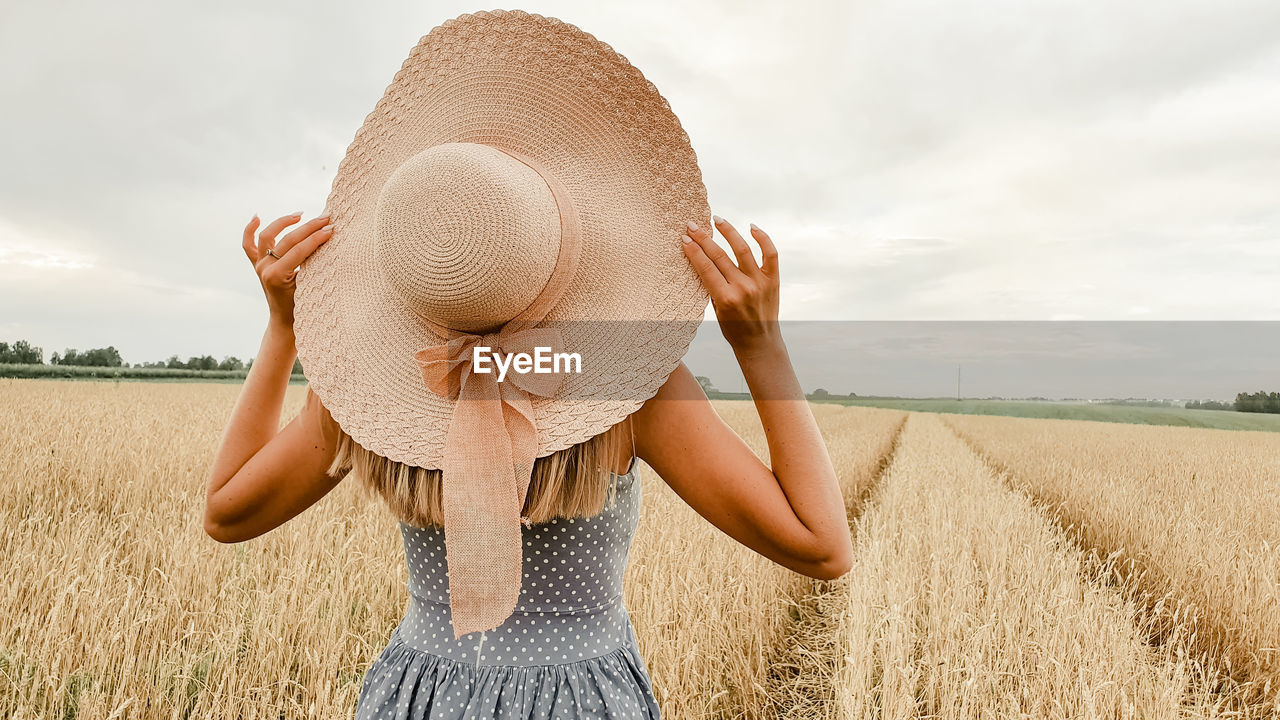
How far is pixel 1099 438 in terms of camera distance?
19.3 metres

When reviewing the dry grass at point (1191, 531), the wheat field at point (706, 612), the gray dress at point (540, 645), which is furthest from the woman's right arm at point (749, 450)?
the dry grass at point (1191, 531)

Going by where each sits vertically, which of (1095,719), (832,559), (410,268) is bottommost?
(1095,719)

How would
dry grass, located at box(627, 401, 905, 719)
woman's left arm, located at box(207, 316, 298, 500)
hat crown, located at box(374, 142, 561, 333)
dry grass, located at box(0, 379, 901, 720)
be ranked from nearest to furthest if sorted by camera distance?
1. hat crown, located at box(374, 142, 561, 333)
2. woman's left arm, located at box(207, 316, 298, 500)
3. dry grass, located at box(0, 379, 901, 720)
4. dry grass, located at box(627, 401, 905, 719)

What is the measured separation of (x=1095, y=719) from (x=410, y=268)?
3251mm

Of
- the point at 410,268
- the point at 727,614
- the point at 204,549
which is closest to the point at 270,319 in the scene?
the point at 410,268

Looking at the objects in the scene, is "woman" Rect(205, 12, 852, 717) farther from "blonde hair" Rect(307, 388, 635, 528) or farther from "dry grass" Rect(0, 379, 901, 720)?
"dry grass" Rect(0, 379, 901, 720)

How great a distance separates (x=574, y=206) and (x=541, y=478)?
0.48 meters

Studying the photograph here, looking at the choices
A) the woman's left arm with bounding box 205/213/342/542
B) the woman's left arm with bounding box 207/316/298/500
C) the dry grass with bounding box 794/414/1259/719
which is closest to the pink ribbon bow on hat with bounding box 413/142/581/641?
the woman's left arm with bounding box 205/213/342/542

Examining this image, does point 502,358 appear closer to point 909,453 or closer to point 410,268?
point 410,268

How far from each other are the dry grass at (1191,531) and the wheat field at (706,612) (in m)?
0.03

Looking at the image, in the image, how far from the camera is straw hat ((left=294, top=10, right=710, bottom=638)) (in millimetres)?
1140

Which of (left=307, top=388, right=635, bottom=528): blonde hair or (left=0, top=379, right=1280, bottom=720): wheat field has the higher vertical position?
(left=307, top=388, right=635, bottom=528): blonde hair

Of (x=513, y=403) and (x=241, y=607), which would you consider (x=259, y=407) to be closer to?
(x=513, y=403)

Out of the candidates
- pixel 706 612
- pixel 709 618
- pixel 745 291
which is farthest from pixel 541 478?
pixel 706 612
